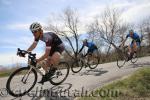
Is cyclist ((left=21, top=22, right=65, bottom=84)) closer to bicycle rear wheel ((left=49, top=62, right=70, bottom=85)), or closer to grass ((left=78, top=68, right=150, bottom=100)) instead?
bicycle rear wheel ((left=49, top=62, right=70, bottom=85))

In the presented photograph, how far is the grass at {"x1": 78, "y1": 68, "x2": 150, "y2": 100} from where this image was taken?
24.9ft

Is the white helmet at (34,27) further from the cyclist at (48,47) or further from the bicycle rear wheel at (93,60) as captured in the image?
the bicycle rear wheel at (93,60)

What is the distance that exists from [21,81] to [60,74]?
190 cm

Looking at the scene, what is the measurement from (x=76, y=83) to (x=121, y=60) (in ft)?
20.4

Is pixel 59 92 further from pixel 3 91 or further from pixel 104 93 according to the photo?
pixel 3 91

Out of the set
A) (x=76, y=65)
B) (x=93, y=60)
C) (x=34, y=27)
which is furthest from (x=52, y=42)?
(x=93, y=60)

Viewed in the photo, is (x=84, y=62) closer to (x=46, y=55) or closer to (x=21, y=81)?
(x=46, y=55)

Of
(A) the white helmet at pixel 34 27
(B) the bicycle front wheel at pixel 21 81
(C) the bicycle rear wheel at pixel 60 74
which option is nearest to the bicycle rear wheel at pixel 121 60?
(C) the bicycle rear wheel at pixel 60 74

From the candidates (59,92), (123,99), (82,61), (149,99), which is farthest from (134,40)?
(59,92)

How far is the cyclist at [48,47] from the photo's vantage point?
7367mm

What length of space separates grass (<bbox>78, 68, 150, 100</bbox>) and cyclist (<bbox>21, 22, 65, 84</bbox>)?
5.48ft

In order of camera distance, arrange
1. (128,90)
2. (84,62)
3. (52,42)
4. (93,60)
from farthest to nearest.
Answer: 1. (93,60)
2. (84,62)
3. (128,90)
4. (52,42)

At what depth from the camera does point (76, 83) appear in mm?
8906

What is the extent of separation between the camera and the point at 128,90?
28.1 ft
